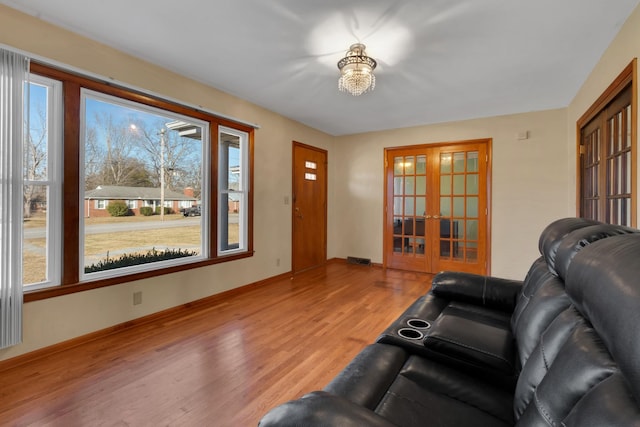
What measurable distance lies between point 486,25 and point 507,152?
2.64m

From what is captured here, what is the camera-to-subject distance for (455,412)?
994mm

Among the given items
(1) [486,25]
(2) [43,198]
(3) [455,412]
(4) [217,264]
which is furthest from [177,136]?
(3) [455,412]

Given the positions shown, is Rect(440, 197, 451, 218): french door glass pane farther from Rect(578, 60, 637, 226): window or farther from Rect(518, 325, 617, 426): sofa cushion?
Rect(518, 325, 617, 426): sofa cushion

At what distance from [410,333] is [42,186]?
2860mm

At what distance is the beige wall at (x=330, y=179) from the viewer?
2.22 metres

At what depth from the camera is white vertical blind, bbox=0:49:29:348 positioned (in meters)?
1.95

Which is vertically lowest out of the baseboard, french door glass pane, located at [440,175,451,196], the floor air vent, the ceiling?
the baseboard

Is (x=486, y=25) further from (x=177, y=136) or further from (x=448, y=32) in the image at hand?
(x=177, y=136)

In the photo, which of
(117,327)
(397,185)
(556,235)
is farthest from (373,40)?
(117,327)

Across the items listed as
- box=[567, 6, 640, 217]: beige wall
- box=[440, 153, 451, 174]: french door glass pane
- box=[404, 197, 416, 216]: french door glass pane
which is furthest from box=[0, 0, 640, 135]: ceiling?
box=[404, 197, 416, 216]: french door glass pane

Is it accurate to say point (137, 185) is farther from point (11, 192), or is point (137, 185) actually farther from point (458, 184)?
point (458, 184)

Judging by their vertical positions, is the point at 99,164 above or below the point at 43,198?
above

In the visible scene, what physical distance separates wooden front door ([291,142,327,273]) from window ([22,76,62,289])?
2957 millimetres

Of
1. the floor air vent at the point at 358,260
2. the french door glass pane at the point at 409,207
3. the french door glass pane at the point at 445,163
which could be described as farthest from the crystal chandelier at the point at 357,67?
the floor air vent at the point at 358,260
